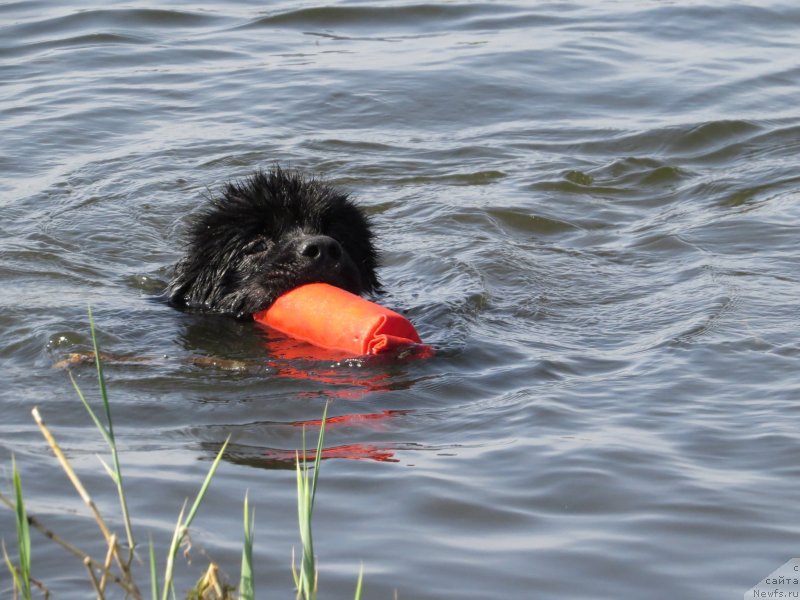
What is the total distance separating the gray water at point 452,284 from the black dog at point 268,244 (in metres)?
0.18

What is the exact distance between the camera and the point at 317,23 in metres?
13.2

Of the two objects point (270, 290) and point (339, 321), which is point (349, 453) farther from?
point (270, 290)

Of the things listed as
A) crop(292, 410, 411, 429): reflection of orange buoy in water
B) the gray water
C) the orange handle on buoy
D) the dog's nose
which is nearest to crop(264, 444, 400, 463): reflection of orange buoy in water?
the gray water

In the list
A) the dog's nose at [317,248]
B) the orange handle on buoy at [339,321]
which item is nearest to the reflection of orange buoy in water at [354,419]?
the orange handle on buoy at [339,321]

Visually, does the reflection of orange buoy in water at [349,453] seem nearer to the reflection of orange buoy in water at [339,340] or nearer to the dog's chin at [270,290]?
the reflection of orange buoy in water at [339,340]

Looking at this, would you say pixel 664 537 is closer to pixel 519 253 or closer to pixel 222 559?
pixel 222 559

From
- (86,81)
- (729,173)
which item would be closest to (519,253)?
(729,173)

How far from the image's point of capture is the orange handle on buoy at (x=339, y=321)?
5.45 meters

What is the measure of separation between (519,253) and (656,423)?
9.77 ft

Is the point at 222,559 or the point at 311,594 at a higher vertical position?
the point at 311,594

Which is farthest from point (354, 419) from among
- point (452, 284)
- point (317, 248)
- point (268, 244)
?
point (452, 284)

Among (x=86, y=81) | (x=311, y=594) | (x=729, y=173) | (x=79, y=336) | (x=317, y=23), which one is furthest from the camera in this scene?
(x=317, y=23)

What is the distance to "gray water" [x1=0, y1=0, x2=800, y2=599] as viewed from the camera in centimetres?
403

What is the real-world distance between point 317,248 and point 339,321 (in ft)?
1.58
